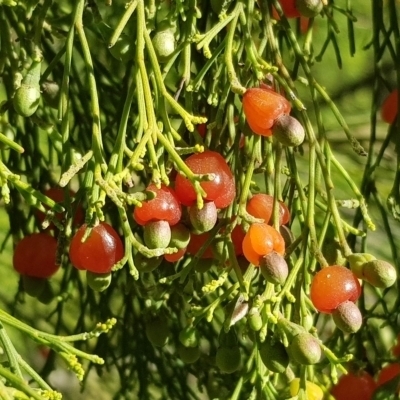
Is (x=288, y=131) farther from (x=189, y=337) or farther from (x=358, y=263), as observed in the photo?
(x=189, y=337)

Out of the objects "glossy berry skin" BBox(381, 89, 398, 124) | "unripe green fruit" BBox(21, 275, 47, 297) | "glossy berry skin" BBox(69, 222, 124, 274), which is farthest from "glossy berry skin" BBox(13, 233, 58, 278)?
"glossy berry skin" BBox(381, 89, 398, 124)

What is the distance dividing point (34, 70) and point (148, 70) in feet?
0.28

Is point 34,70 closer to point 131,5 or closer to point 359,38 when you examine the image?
point 131,5

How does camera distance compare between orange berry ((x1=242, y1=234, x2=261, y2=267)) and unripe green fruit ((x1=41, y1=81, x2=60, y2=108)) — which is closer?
orange berry ((x1=242, y1=234, x2=261, y2=267))

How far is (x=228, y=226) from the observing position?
57 cm

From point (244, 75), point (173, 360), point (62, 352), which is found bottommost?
point (173, 360)

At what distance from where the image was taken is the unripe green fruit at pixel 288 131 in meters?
0.52

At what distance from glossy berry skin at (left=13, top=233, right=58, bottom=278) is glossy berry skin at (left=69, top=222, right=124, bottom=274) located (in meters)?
0.11

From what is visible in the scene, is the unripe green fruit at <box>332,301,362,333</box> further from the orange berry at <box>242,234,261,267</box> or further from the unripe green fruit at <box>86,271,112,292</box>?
the unripe green fruit at <box>86,271,112,292</box>

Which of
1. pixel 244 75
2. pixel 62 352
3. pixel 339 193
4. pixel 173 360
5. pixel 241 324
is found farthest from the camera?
pixel 339 193

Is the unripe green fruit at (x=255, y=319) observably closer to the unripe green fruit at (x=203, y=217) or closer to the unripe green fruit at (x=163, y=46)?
the unripe green fruit at (x=203, y=217)

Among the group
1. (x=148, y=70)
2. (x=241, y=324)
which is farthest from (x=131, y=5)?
(x=241, y=324)

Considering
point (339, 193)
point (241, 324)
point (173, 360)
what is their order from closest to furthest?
point (241, 324) → point (173, 360) → point (339, 193)

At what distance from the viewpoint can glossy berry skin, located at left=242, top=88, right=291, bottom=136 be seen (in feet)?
1.72
